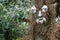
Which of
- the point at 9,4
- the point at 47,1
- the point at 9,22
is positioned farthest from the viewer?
the point at 9,4

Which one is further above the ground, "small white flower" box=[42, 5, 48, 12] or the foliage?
"small white flower" box=[42, 5, 48, 12]

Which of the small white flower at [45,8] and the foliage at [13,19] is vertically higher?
the small white flower at [45,8]

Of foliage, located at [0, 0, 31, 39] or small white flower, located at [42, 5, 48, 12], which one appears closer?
small white flower, located at [42, 5, 48, 12]

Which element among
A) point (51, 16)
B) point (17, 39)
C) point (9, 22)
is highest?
point (51, 16)

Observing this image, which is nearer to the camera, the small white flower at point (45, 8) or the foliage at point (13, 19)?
the small white flower at point (45, 8)

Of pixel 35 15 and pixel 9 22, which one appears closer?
pixel 35 15

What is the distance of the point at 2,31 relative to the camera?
344 centimetres

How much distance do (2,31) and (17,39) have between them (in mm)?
225

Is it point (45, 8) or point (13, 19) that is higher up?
point (45, 8)

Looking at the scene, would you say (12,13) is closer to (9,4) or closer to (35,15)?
(9,4)

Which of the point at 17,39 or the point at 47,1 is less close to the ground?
the point at 47,1

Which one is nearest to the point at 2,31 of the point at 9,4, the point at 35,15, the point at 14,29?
the point at 14,29

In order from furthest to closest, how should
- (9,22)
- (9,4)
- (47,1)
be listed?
(9,4) → (9,22) → (47,1)

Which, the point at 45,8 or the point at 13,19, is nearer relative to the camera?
the point at 45,8
